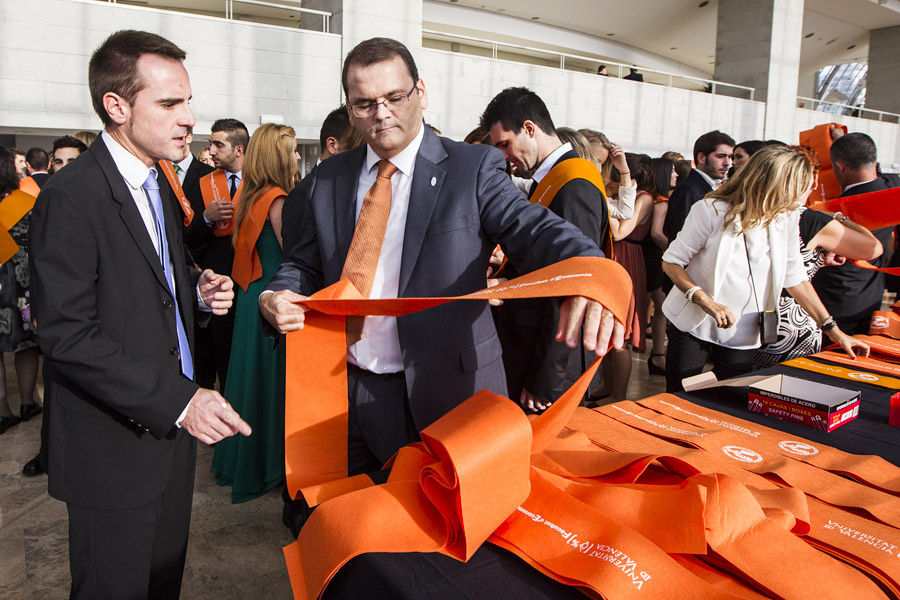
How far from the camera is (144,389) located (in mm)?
1314

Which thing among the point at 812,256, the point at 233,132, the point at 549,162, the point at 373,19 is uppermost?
the point at 373,19

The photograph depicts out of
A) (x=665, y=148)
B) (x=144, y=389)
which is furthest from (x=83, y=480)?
(x=665, y=148)

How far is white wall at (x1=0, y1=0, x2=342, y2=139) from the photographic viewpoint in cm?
785

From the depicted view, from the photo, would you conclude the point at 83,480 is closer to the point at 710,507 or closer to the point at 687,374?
the point at 710,507

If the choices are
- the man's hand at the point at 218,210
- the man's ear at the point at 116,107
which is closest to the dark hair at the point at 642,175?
the man's hand at the point at 218,210

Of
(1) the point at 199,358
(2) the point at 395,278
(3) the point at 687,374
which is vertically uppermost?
(2) the point at 395,278

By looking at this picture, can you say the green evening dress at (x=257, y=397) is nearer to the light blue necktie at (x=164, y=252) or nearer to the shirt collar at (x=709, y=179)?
the light blue necktie at (x=164, y=252)

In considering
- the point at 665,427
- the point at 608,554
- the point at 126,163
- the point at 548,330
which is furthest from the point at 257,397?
the point at 608,554

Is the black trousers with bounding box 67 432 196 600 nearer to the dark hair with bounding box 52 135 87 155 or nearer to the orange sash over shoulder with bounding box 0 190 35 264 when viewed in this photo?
the orange sash over shoulder with bounding box 0 190 35 264

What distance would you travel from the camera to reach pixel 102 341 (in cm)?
131

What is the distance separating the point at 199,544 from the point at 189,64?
26.5 feet

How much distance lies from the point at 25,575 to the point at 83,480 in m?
1.42

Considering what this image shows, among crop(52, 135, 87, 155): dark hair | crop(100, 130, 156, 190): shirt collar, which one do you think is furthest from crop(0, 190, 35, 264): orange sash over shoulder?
crop(100, 130, 156, 190): shirt collar

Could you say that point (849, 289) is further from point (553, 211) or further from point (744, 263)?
point (553, 211)
